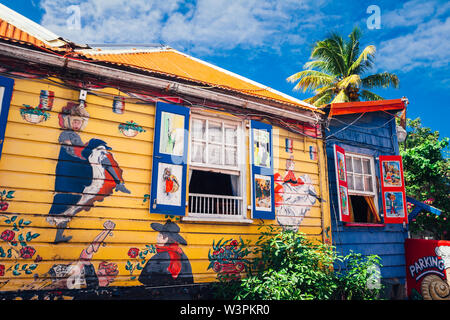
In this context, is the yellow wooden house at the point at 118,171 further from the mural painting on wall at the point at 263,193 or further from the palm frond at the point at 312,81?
the palm frond at the point at 312,81

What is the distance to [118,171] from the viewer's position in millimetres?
4633

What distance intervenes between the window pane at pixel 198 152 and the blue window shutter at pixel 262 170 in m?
0.96

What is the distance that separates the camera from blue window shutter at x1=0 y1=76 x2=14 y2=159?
3.99m

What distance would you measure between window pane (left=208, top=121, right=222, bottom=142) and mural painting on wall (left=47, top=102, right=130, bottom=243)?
1775 millimetres

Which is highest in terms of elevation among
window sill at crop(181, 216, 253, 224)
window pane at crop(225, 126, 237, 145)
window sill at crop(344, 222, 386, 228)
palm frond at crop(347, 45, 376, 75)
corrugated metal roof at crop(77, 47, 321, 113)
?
palm frond at crop(347, 45, 376, 75)

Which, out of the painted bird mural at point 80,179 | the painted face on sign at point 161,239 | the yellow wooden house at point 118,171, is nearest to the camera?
the yellow wooden house at point 118,171

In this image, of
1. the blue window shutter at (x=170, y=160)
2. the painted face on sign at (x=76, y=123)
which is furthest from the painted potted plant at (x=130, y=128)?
the painted face on sign at (x=76, y=123)

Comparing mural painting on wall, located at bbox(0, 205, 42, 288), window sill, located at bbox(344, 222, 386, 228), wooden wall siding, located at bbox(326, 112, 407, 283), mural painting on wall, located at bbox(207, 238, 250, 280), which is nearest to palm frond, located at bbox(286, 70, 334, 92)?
wooden wall siding, located at bbox(326, 112, 407, 283)

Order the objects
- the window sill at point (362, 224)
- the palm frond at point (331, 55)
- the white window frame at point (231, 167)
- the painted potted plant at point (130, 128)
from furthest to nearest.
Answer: the palm frond at point (331, 55) → the window sill at point (362, 224) → the white window frame at point (231, 167) → the painted potted plant at point (130, 128)

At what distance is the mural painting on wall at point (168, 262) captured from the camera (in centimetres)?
456

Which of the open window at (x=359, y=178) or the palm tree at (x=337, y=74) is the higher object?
the palm tree at (x=337, y=74)

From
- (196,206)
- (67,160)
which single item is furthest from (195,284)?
(67,160)

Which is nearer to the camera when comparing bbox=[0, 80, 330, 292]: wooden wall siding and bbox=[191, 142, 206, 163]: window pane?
bbox=[0, 80, 330, 292]: wooden wall siding

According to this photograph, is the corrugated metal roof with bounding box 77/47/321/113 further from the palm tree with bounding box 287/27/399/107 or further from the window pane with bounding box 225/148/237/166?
the palm tree with bounding box 287/27/399/107
